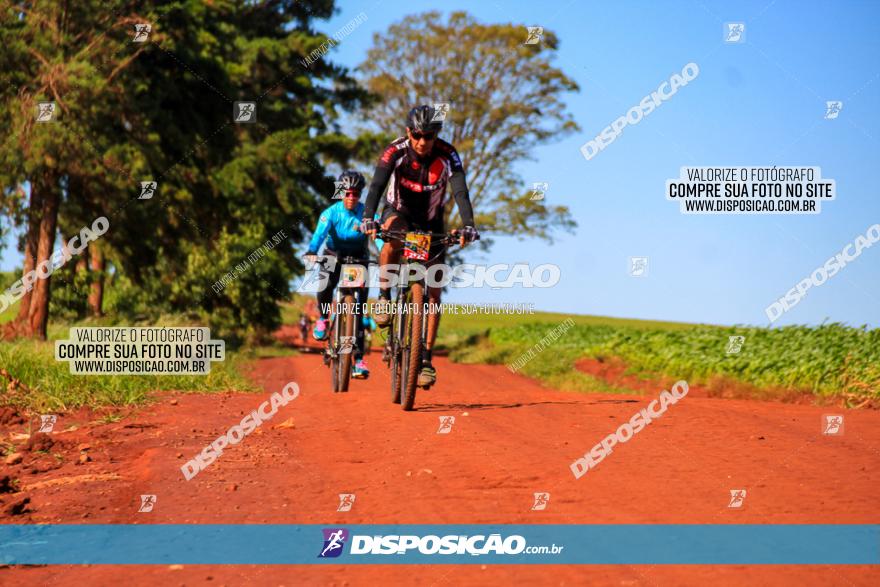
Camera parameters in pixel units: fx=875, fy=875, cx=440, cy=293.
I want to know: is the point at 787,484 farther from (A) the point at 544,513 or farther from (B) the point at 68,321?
(B) the point at 68,321

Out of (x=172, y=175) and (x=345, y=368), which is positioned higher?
(x=172, y=175)

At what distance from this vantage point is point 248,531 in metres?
5.38

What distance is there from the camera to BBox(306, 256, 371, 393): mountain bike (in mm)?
11352

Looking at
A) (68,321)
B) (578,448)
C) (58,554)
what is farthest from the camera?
(68,321)

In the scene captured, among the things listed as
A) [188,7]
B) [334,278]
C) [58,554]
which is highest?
[188,7]

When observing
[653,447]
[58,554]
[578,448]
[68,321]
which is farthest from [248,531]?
[68,321]

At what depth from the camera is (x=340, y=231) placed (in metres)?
11.5

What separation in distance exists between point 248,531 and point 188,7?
22.1 meters

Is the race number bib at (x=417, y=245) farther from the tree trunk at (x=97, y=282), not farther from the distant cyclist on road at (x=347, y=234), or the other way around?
the tree trunk at (x=97, y=282)

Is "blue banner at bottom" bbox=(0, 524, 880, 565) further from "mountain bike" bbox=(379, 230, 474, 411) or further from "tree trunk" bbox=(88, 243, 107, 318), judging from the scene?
"tree trunk" bbox=(88, 243, 107, 318)

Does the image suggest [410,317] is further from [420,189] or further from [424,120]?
[424,120]

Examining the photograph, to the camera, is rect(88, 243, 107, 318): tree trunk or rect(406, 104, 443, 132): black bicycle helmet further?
rect(88, 243, 107, 318): tree trunk

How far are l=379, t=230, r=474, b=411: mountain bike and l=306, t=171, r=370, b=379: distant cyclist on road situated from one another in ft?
3.56

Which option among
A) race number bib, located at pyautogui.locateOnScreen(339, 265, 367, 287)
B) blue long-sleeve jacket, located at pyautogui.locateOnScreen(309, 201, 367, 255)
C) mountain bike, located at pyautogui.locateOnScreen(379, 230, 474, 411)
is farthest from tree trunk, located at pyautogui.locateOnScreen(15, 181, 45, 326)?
mountain bike, located at pyautogui.locateOnScreen(379, 230, 474, 411)
